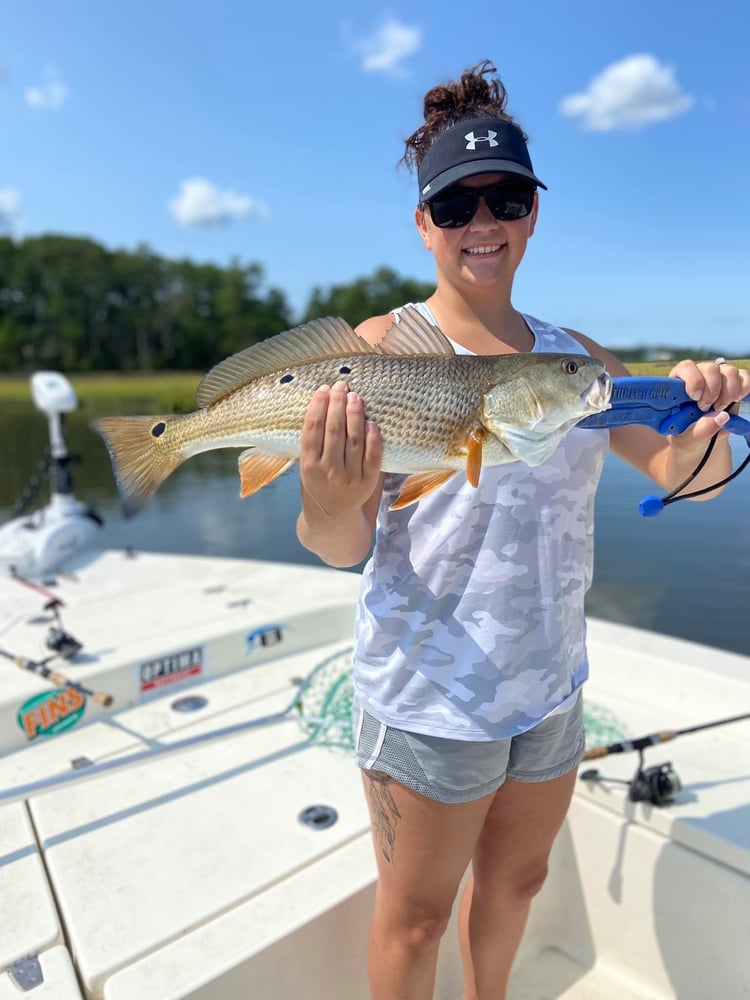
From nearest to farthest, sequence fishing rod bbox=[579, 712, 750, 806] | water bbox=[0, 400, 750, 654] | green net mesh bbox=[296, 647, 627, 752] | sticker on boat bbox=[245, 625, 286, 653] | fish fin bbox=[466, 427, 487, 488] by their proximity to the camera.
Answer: fish fin bbox=[466, 427, 487, 488]
fishing rod bbox=[579, 712, 750, 806]
green net mesh bbox=[296, 647, 627, 752]
water bbox=[0, 400, 750, 654]
sticker on boat bbox=[245, 625, 286, 653]

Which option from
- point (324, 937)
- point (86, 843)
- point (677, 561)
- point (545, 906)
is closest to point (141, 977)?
point (324, 937)

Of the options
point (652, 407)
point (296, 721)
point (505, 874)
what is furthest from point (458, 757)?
point (296, 721)

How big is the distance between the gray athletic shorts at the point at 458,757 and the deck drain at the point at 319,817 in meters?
1.04

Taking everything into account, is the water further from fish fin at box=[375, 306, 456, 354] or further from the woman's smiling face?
the woman's smiling face

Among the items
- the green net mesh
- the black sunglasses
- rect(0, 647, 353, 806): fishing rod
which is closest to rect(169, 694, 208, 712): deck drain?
rect(0, 647, 353, 806): fishing rod

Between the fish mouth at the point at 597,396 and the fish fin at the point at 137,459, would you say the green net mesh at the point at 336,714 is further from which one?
the fish mouth at the point at 597,396

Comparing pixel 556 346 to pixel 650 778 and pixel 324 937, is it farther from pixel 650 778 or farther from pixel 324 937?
pixel 324 937

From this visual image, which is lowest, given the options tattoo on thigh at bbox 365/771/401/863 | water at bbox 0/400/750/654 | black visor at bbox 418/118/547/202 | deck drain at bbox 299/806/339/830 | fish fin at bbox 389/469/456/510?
water at bbox 0/400/750/654

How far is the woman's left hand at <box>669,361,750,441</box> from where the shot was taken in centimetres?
180

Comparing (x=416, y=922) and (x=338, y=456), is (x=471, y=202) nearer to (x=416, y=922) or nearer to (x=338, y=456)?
(x=338, y=456)

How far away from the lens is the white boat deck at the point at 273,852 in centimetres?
209

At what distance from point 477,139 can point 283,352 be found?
2.35 ft

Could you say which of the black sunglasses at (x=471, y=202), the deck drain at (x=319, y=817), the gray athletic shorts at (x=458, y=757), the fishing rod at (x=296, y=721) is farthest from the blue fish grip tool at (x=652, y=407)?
the fishing rod at (x=296, y=721)

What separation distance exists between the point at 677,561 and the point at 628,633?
868 cm
